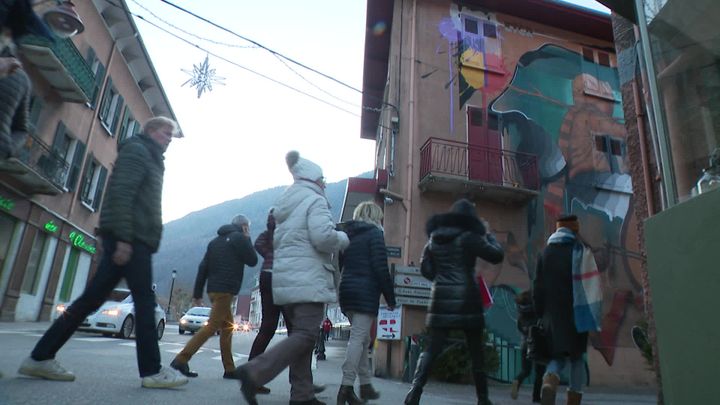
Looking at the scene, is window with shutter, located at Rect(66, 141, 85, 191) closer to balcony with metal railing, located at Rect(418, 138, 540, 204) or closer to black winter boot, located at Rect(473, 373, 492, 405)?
balcony with metal railing, located at Rect(418, 138, 540, 204)

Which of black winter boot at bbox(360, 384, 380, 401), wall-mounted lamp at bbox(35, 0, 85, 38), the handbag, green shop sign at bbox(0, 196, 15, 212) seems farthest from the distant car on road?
the handbag

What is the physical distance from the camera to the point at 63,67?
15.2m

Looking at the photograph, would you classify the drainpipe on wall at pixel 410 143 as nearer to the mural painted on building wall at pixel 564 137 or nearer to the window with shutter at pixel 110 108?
the mural painted on building wall at pixel 564 137

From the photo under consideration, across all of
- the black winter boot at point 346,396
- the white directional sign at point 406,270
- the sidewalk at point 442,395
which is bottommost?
the sidewalk at point 442,395

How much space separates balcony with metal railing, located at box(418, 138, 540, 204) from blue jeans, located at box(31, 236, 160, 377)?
7.24m

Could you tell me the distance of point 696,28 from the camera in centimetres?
332

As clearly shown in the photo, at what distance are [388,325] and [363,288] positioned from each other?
5464 millimetres

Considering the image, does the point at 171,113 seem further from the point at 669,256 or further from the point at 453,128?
the point at 669,256

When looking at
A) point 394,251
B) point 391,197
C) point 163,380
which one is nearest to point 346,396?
point 163,380

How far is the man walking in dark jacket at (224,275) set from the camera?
4.97 meters

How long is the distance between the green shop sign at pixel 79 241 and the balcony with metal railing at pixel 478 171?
14.4m

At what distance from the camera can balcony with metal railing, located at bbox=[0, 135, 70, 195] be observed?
46.1ft

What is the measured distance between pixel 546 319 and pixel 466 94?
8.35 meters

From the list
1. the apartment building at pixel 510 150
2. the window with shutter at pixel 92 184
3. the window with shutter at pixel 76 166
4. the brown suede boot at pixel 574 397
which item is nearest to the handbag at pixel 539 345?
the brown suede boot at pixel 574 397
